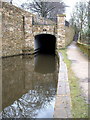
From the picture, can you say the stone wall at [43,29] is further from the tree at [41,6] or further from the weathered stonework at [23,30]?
the tree at [41,6]

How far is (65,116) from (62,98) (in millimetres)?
794

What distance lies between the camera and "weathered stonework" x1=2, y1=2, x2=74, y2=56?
1288cm

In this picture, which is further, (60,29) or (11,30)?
(60,29)

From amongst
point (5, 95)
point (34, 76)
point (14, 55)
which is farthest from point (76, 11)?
point (5, 95)

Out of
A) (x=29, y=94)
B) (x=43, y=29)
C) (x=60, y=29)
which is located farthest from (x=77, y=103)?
(x=60, y=29)

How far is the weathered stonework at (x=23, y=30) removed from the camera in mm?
12875

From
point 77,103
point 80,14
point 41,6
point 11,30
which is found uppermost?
point 41,6

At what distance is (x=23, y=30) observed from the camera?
1456 cm

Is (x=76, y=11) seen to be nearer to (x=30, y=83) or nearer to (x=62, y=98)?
(x=30, y=83)

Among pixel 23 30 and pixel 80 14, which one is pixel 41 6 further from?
pixel 23 30

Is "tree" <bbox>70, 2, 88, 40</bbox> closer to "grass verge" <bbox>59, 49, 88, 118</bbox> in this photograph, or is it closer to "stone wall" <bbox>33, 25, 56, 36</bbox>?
"stone wall" <bbox>33, 25, 56, 36</bbox>

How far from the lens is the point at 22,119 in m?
3.76

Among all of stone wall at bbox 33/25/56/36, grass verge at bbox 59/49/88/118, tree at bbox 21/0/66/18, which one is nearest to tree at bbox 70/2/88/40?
tree at bbox 21/0/66/18

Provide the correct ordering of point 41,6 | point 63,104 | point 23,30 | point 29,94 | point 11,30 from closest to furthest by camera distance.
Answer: point 63,104 < point 29,94 < point 11,30 < point 23,30 < point 41,6
